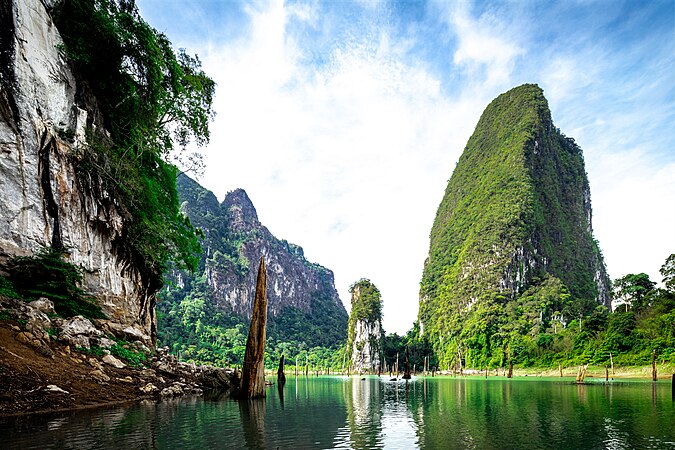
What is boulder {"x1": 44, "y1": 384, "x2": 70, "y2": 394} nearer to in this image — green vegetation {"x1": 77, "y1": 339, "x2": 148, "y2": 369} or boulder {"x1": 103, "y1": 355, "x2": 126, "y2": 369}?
green vegetation {"x1": 77, "y1": 339, "x2": 148, "y2": 369}

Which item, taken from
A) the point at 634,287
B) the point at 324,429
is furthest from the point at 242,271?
the point at 324,429

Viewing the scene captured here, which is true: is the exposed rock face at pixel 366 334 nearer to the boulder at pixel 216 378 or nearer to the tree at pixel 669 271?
the tree at pixel 669 271

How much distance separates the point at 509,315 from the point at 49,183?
94402 millimetres

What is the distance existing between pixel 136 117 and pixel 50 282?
9656mm

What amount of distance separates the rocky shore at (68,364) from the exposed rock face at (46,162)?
2.14 m

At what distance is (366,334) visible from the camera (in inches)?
4764

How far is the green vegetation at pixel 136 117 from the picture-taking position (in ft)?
57.9

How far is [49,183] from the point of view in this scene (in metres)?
15.0

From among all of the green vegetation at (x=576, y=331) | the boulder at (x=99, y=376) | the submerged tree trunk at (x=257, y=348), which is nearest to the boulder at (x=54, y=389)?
the boulder at (x=99, y=376)

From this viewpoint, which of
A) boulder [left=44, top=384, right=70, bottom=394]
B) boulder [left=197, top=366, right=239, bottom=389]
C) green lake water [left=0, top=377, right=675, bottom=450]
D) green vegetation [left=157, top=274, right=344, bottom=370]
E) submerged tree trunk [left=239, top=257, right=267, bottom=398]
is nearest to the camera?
green lake water [left=0, top=377, right=675, bottom=450]

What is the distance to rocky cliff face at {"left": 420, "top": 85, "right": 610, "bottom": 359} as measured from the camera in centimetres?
11012

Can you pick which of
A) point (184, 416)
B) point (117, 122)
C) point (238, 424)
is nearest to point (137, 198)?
point (117, 122)

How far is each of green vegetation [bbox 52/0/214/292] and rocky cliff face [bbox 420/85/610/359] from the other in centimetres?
8106

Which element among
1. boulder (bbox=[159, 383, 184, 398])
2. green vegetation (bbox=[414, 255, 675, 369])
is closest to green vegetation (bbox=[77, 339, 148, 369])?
boulder (bbox=[159, 383, 184, 398])
